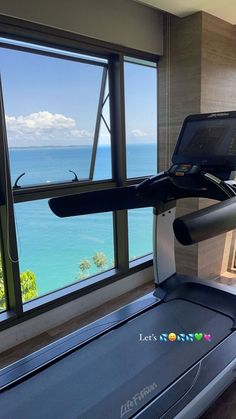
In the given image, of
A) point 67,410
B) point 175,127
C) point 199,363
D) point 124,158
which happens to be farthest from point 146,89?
point 67,410

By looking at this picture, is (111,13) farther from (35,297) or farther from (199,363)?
(199,363)

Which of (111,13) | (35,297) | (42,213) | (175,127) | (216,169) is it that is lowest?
(35,297)

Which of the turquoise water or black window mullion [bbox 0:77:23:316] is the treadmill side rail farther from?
black window mullion [bbox 0:77:23:316]

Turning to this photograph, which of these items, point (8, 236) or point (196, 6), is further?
point (196, 6)

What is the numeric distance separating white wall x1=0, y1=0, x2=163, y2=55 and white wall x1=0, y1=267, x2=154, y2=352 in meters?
2.06

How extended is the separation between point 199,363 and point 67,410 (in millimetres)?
679

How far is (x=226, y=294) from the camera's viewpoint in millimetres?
2230

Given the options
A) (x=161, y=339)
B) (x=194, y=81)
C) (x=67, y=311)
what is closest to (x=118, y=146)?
(x=194, y=81)

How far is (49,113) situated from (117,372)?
201cm

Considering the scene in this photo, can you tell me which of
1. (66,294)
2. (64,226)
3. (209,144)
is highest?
(209,144)

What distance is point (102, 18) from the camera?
2547 mm

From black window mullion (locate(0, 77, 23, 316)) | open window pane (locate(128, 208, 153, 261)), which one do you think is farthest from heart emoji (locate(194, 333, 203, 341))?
open window pane (locate(128, 208, 153, 261))

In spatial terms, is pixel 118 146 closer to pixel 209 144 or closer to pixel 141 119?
pixel 141 119

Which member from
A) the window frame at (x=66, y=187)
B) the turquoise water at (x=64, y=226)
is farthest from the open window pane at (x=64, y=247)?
the window frame at (x=66, y=187)
